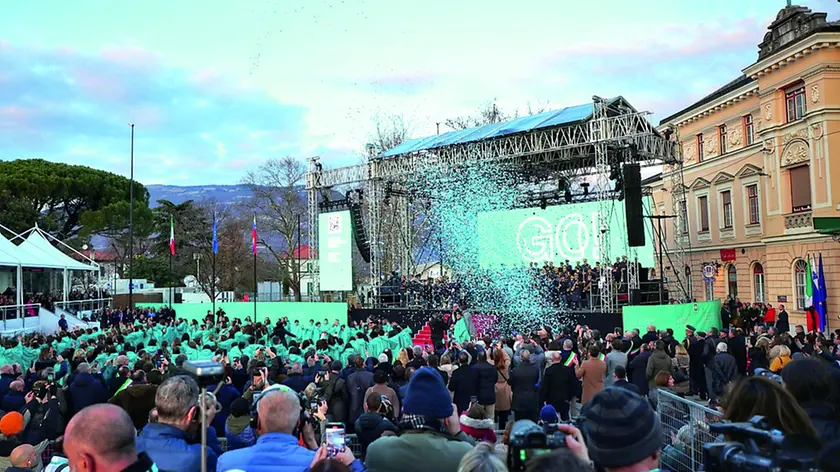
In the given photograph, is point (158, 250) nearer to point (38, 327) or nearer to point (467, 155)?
point (38, 327)

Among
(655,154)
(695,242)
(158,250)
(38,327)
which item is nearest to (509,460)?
(655,154)

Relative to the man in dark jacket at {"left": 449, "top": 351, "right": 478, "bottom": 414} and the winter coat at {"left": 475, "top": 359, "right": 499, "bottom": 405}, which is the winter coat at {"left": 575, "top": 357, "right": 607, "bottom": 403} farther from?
the man in dark jacket at {"left": 449, "top": 351, "right": 478, "bottom": 414}

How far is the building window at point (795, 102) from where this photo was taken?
22.7 m

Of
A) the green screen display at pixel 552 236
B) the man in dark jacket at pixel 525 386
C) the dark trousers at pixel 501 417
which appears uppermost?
the green screen display at pixel 552 236

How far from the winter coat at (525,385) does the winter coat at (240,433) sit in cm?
436

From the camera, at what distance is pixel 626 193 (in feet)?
61.3

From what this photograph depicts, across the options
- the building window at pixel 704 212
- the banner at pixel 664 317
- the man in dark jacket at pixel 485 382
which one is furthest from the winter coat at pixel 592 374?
the building window at pixel 704 212

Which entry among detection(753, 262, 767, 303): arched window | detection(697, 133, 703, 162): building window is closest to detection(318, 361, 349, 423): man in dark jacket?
detection(753, 262, 767, 303): arched window

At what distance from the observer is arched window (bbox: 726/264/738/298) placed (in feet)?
93.7

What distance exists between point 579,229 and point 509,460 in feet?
71.1

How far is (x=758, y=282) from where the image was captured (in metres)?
26.9

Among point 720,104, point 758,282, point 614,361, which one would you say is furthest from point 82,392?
point 720,104

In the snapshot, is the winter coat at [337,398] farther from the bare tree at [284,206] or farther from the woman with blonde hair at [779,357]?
the bare tree at [284,206]

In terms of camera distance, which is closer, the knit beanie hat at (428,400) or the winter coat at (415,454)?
the winter coat at (415,454)
